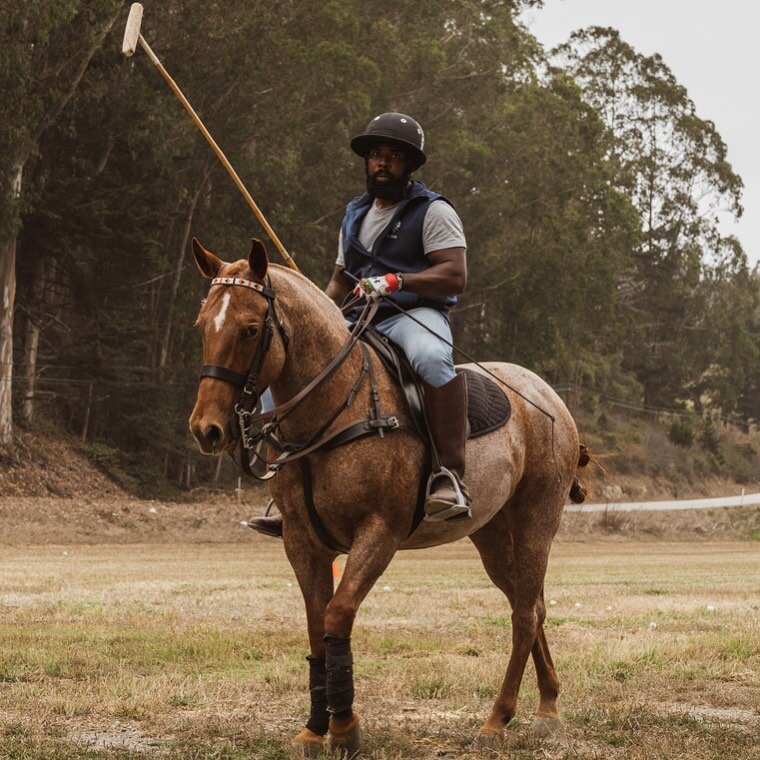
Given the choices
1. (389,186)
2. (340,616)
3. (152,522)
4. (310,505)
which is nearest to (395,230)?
(389,186)

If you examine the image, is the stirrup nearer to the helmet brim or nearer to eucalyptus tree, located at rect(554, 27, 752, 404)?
the helmet brim

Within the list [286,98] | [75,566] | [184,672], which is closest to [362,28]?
[286,98]

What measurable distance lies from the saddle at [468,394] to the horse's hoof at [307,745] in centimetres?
173

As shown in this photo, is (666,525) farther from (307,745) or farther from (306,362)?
(306,362)

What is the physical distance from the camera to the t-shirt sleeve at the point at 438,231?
292 inches

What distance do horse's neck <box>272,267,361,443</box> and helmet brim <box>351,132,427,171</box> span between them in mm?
1103

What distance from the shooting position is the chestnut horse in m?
6.25

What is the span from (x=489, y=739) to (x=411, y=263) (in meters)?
2.83

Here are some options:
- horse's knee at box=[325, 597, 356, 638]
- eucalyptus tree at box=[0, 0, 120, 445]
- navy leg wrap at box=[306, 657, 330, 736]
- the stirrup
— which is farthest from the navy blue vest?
eucalyptus tree at box=[0, 0, 120, 445]

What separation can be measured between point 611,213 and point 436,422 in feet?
169

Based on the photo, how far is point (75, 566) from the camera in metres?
20.9

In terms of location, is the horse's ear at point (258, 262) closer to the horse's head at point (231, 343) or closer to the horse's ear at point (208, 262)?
the horse's head at point (231, 343)

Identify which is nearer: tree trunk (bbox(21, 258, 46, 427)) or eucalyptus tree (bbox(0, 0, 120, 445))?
eucalyptus tree (bbox(0, 0, 120, 445))

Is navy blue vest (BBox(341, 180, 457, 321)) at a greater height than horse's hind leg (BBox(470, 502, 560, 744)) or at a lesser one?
greater
